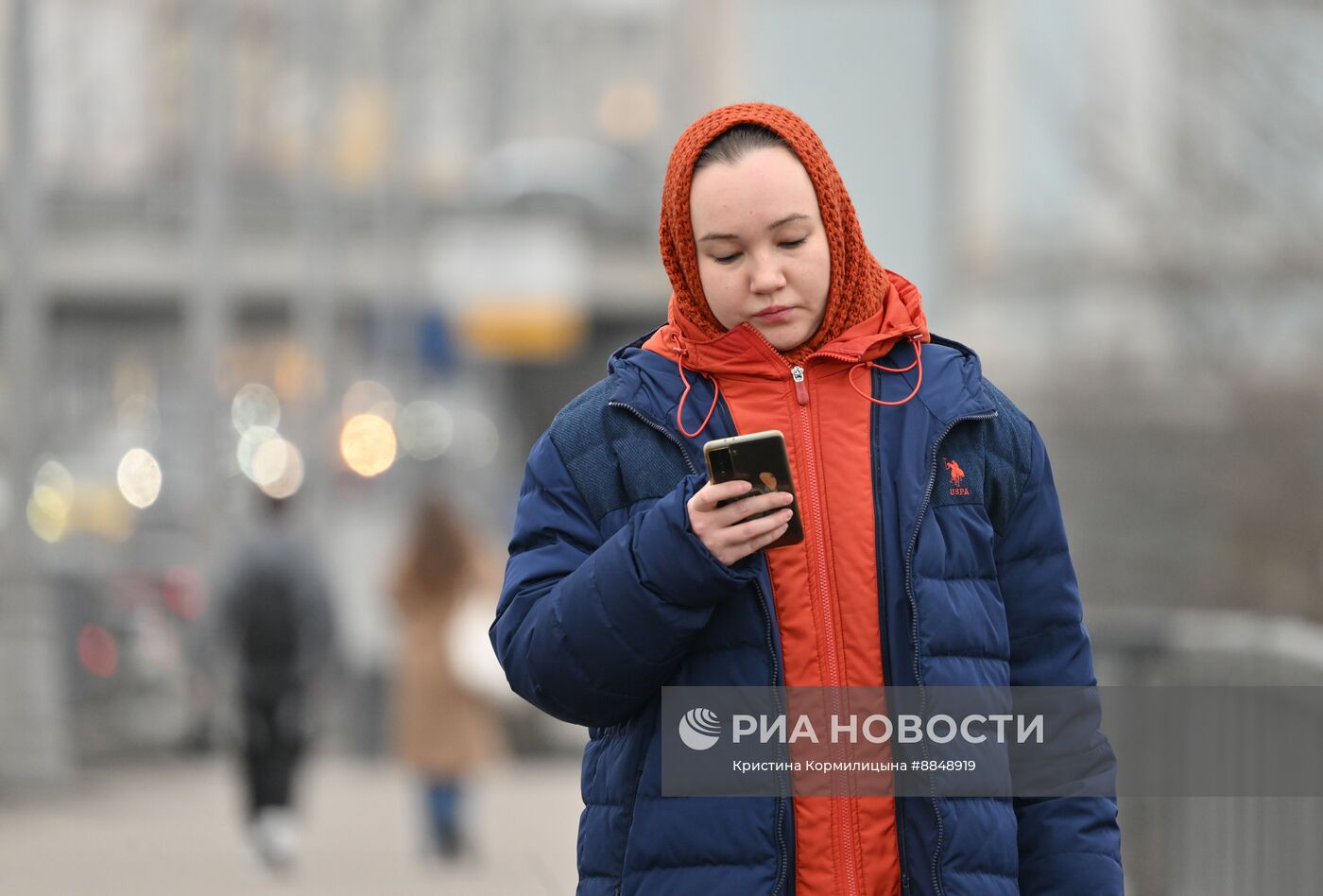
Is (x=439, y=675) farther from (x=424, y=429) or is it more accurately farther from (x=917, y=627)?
(x=424, y=429)

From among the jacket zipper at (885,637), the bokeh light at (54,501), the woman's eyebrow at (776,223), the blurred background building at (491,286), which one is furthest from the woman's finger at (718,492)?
the bokeh light at (54,501)

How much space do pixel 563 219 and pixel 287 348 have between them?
1067cm

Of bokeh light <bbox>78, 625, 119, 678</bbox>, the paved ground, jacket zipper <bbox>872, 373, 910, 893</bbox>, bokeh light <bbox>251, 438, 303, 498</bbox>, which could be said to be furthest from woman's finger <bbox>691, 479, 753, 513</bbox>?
bokeh light <bbox>251, 438, 303, 498</bbox>

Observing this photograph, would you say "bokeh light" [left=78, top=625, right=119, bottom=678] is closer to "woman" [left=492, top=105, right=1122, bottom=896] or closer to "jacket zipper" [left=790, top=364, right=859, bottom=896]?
"woman" [left=492, top=105, right=1122, bottom=896]

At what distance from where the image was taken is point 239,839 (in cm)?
1168

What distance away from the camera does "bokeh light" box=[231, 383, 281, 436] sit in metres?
36.5

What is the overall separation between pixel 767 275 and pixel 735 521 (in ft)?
1.13

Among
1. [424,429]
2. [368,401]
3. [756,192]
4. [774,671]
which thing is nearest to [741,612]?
[774,671]

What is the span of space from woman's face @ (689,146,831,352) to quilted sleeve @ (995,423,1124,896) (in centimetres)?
39

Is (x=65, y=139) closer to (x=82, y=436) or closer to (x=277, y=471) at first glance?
(x=82, y=436)

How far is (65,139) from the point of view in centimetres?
4216

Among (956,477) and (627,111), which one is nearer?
(956,477)

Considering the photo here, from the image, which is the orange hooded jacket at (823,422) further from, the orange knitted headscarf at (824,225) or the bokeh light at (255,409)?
the bokeh light at (255,409)

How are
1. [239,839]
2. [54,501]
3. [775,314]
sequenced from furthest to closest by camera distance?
[54,501]
[239,839]
[775,314]
